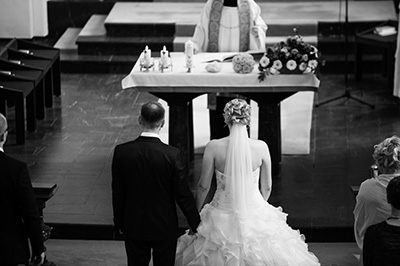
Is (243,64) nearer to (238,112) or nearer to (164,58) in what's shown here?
(164,58)

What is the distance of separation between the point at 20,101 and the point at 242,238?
4104mm

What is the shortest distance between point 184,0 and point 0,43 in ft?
10.1

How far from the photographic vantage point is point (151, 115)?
671 cm

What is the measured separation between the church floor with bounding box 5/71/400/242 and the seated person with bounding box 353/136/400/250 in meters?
1.79

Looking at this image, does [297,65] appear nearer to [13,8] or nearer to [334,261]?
[334,261]

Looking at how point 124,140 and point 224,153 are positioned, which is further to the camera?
point 124,140

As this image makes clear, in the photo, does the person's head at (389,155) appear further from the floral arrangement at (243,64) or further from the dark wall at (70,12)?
the dark wall at (70,12)

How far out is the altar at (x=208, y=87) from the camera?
9297mm

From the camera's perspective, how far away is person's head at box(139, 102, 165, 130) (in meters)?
6.71

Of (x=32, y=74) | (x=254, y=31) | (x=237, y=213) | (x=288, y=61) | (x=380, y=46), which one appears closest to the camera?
(x=237, y=213)

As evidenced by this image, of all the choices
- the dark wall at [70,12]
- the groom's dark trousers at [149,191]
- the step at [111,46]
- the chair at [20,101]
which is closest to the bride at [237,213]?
the groom's dark trousers at [149,191]

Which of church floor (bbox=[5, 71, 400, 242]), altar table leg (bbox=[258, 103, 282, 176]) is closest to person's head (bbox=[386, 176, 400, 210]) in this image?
church floor (bbox=[5, 71, 400, 242])

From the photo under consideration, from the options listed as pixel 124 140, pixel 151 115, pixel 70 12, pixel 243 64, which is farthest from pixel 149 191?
→ pixel 70 12

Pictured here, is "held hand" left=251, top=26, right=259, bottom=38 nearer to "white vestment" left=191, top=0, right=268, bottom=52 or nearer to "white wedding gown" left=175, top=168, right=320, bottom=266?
"white vestment" left=191, top=0, right=268, bottom=52
